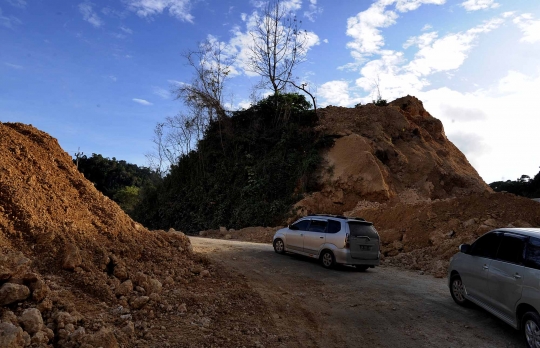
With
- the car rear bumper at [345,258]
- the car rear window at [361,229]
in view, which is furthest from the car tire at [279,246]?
the car rear window at [361,229]

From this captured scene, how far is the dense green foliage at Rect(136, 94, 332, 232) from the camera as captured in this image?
1086 inches

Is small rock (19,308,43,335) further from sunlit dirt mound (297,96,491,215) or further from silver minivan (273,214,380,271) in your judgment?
sunlit dirt mound (297,96,491,215)

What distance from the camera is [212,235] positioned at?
2536 cm

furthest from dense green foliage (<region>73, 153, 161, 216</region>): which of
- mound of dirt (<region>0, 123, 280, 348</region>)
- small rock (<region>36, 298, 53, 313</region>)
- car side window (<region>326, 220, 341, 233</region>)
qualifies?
small rock (<region>36, 298, 53, 313</region>)

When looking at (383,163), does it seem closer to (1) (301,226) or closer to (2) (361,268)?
(1) (301,226)

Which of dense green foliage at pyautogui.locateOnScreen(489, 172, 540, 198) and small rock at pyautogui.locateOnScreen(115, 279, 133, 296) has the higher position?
dense green foliage at pyautogui.locateOnScreen(489, 172, 540, 198)

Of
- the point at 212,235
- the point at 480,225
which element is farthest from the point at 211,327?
the point at 212,235

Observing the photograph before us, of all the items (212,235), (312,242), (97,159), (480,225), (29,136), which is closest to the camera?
(29,136)

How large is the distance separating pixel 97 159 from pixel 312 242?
162 feet

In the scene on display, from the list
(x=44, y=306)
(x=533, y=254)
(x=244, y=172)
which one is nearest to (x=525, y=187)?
(x=244, y=172)

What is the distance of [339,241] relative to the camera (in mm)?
12328

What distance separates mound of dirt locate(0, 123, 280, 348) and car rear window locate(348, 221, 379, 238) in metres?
4.50

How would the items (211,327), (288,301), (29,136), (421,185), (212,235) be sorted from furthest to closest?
(421,185)
(212,235)
(29,136)
(288,301)
(211,327)

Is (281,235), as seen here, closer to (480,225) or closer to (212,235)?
(480,225)
